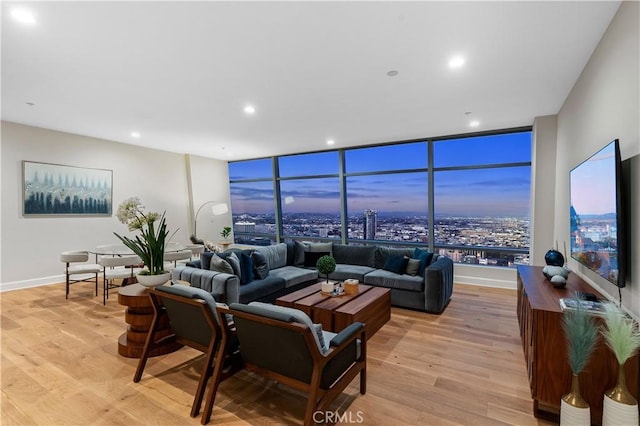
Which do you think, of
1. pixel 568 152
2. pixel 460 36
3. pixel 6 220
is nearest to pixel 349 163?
pixel 568 152

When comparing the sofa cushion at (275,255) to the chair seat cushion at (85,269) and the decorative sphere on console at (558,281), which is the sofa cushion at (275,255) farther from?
the decorative sphere on console at (558,281)

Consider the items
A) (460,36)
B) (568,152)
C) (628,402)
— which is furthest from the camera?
(568,152)

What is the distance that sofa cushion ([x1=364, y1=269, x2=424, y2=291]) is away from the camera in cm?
431

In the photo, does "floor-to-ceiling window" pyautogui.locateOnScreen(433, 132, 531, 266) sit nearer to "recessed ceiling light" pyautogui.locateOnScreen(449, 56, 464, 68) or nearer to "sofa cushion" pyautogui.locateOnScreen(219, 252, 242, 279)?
"recessed ceiling light" pyautogui.locateOnScreen(449, 56, 464, 68)

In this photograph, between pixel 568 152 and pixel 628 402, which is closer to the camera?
pixel 628 402

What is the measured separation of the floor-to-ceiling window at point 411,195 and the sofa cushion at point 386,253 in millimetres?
1494

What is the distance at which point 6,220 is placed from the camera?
5098 mm

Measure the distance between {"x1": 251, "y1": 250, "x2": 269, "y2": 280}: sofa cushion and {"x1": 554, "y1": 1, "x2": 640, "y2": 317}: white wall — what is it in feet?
12.3

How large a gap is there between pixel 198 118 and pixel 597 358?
524 centimetres

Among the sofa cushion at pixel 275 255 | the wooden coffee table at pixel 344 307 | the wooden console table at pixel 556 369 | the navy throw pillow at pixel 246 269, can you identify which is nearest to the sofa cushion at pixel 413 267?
the wooden coffee table at pixel 344 307

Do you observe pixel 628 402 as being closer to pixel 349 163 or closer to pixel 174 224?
pixel 349 163

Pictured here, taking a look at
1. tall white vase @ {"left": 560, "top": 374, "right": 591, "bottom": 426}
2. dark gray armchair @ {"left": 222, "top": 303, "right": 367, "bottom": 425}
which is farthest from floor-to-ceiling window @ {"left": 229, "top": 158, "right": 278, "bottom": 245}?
tall white vase @ {"left": 560, "top": 374, "right": 591, "bottom": 426}

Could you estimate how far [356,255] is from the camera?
5.47 metres

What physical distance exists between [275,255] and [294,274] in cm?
58
